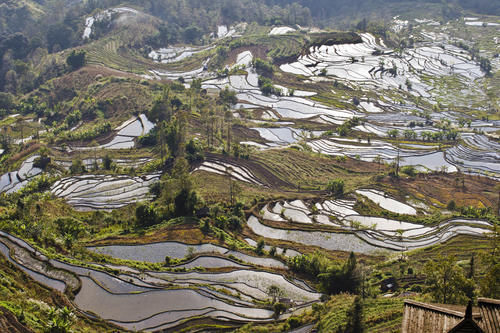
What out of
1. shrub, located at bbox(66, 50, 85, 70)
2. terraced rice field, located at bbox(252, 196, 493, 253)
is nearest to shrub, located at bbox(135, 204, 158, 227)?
terraced rice field, located at bbox(252, 196, 493, 253)

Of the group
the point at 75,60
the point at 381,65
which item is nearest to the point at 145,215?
the point at 75,60

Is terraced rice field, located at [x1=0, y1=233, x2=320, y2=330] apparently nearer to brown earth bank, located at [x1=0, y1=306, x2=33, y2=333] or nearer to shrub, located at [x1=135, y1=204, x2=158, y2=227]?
brown earth bank, located at [x1=0, y1=306, x2=33, y2=333]

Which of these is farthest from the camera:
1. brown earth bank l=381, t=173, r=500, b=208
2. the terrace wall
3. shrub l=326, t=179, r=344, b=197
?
shrub l=326, t=179, r=344, b=197

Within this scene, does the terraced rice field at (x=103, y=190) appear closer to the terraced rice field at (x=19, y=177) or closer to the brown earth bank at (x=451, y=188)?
the terraced rice field at (x=19, y=177)

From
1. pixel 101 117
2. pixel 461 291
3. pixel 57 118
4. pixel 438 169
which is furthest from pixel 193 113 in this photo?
pixel 461 291

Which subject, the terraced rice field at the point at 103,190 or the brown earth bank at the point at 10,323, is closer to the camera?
the brown earth bank at the point at 10,323

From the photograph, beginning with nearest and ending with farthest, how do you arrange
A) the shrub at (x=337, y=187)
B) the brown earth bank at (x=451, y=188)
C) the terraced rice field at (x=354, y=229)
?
A: the terraced rice field at (x=354, y=229) → the brown earth bank at (x=451, y=188) → the shrub at (x=337, y=187)

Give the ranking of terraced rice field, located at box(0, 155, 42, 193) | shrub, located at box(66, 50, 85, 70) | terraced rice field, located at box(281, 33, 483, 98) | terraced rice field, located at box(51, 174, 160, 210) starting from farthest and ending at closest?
terraced rice field, located at box(281, 33, 483, 98) → shrub, located at box(66, 50, 85, 70) → terraced rice field, located at box(0, 155, 42, 193) → terraced rice field, located at box(51, 174, 160, 210)

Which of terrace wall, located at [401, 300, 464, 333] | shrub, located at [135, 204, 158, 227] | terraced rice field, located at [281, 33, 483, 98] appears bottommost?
shrub, located at [135, 204, 158, 227]

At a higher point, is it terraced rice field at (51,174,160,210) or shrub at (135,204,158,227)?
shrub at (135,204,158,227)

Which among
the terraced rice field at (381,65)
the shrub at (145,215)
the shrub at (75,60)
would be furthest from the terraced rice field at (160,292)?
the terraced rice field at (381,65)

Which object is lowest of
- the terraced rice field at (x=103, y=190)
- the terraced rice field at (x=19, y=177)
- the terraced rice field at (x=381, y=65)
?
the terraced rice field at (x=19, y=177)
